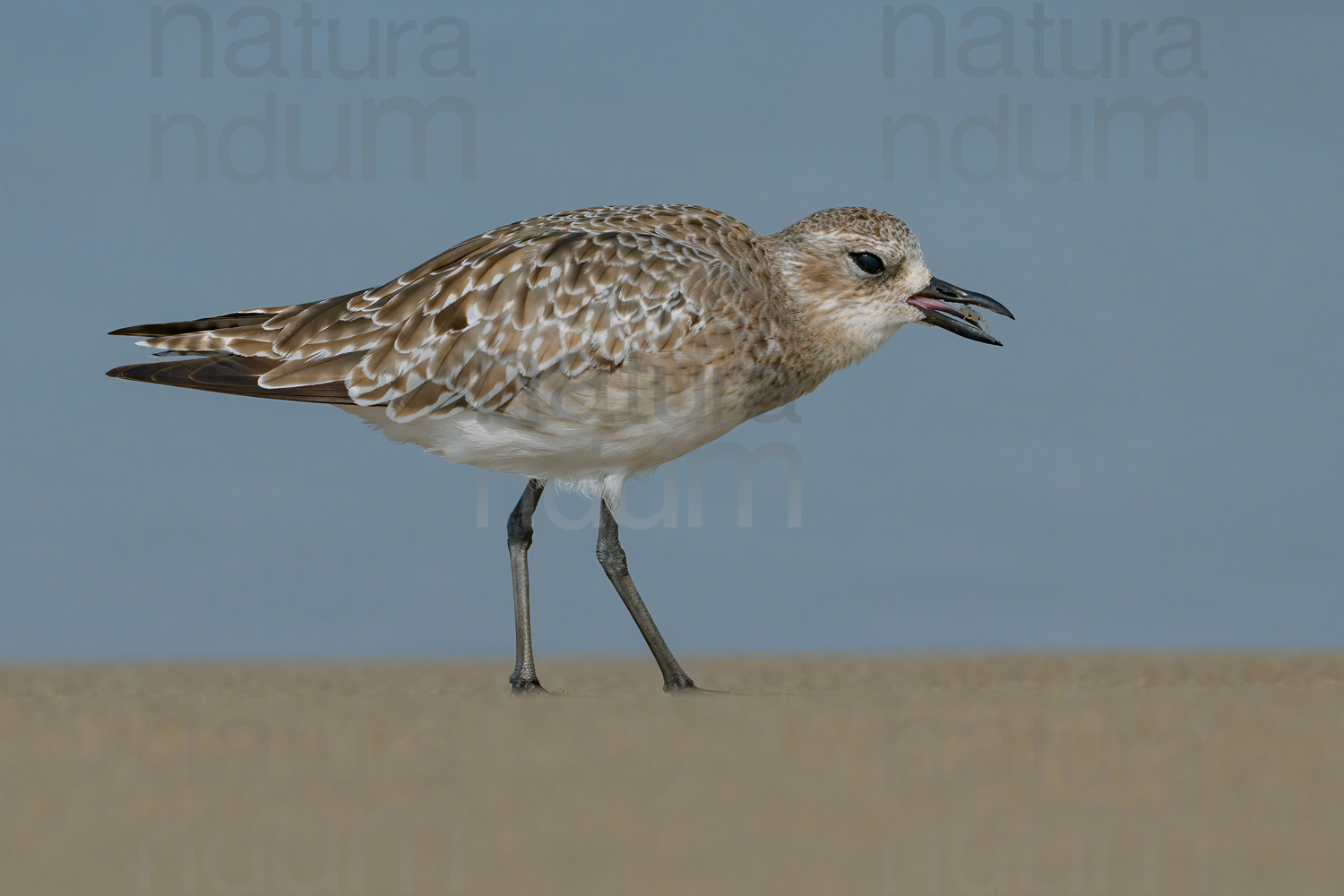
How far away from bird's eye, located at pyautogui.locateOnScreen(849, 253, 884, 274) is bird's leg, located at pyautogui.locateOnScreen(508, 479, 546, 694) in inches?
103

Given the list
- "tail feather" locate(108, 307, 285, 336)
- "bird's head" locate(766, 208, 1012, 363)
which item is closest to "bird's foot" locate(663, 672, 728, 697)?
"bird's head" locate(766, 208, 1012, 363)

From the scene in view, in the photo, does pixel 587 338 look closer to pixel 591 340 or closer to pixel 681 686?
pixel 591 340

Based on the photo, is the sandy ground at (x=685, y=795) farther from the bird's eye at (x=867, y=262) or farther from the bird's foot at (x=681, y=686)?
the bird's eye at (x=867, y=262)

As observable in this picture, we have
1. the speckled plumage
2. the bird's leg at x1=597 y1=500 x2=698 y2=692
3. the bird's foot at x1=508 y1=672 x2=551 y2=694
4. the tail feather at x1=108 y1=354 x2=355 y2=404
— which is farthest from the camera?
the bird's leg at x1=597 y1=500 x2=698 y2=692

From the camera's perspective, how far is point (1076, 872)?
484 cm

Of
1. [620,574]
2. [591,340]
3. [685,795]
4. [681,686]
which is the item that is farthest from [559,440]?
[685,795]

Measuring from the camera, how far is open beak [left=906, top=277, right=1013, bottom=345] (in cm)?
981

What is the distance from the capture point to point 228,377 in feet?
31.5

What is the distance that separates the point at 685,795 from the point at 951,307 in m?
5.05

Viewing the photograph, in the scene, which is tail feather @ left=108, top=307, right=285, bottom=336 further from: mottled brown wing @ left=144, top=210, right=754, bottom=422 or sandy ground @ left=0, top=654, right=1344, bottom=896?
sandy ground @ left=0, top=654, right=1344, bottom=896

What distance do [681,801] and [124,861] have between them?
2.04m

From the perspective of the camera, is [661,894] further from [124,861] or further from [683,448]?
[683,448]

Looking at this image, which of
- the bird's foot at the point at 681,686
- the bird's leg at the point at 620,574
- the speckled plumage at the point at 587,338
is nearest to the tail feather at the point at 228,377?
the speckled plumage at the point at 587,338

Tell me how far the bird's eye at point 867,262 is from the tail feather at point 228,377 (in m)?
3.45
